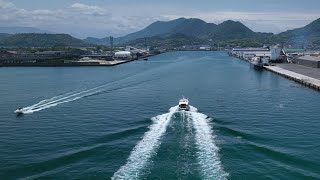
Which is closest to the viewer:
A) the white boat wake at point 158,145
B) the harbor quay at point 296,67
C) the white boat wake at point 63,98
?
the white boat wake at point 158,145

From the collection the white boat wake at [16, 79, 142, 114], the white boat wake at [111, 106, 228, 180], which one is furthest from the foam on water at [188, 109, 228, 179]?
the white boat wake at [16, 79, 142, 114]

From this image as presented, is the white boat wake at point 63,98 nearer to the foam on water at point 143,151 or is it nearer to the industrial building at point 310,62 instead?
the foam on water at point 143,151

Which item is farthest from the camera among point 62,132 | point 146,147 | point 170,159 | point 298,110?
point 298,110

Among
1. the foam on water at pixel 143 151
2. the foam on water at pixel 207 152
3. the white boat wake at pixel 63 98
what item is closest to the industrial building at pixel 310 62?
the white boat wake at pixel 63 98

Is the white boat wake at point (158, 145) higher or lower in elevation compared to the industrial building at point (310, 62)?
lower

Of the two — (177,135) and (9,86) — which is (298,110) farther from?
(9,86)

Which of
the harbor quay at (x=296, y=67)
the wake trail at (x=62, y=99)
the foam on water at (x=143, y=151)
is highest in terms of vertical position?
the harbor quay at (x=296, y=67)

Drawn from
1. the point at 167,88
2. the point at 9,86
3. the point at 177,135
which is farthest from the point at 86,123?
the point at 9,86
